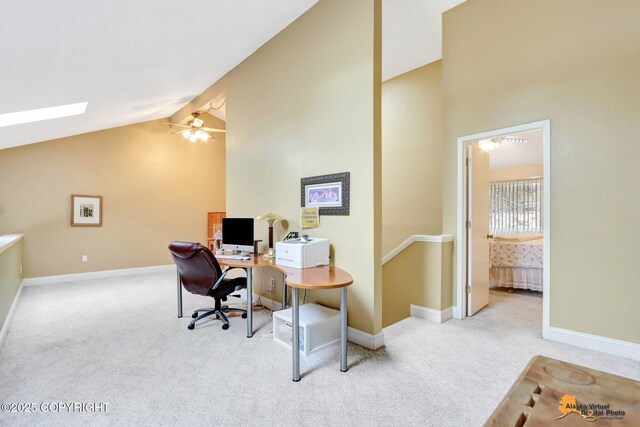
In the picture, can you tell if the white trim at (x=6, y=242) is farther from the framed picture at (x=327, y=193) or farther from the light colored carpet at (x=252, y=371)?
the framed picture at (x=327, y=193)

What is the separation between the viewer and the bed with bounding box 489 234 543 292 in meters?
4.62

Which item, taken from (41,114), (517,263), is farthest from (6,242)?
(517,263)

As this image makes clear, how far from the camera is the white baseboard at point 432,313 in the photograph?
3.41 m

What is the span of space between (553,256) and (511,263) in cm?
218

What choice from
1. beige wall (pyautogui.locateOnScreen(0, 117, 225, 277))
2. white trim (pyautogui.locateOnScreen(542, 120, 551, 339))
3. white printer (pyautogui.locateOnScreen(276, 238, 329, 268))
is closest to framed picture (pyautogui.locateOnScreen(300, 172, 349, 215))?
white printer (pyautogui.locateOnScreen(276, 238, 329, 268))

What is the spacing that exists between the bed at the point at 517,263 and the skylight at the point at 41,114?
20.8ft

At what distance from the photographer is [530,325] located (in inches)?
129

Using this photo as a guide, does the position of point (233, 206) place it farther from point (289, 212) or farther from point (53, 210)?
point (53, 210)

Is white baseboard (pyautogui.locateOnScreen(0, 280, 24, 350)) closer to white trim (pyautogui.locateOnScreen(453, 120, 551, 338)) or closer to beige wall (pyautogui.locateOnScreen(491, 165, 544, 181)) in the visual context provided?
white trim (pyautogui.locateOnScreen(453, 120, 551, 338))

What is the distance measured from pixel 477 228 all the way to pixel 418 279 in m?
0.98

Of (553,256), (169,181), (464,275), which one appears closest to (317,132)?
(464,275)

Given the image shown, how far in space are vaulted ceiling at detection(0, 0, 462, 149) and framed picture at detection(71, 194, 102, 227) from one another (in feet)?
3.72

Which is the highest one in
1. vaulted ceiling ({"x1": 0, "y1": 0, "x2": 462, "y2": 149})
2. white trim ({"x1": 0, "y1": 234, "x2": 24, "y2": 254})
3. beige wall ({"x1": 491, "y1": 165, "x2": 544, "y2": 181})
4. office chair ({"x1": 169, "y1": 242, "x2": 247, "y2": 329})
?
vaulted ceiling ({"x1": 0, "y1": 0, "x2": 462, "y2": 149})

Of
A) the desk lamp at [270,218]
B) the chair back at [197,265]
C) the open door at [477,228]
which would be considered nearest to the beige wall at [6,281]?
the chair back at [197,265]
